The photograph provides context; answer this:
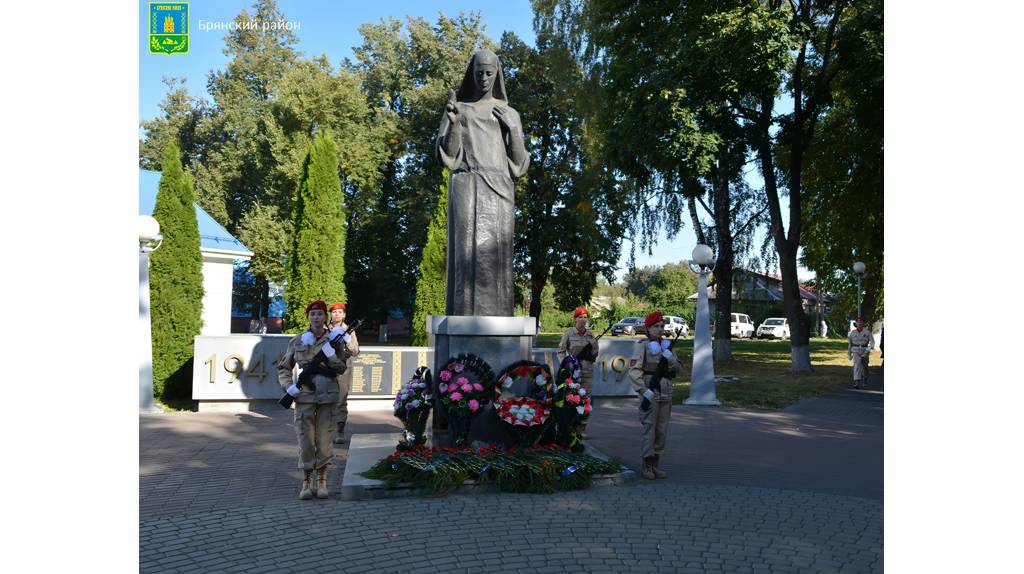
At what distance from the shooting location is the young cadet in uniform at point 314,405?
22.2 ft

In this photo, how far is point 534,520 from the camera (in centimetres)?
600

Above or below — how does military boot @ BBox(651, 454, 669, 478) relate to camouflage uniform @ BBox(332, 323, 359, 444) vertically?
below

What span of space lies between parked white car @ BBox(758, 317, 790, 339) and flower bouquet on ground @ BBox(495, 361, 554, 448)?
5054cm

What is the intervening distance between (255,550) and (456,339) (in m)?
3.25

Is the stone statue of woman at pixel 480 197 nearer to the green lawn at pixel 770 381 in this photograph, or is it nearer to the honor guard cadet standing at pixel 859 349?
the green lawn at pixel 770 381

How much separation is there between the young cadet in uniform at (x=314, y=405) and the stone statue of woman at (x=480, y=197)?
1.83 meters

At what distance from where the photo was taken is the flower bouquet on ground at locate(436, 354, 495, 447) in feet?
24.7

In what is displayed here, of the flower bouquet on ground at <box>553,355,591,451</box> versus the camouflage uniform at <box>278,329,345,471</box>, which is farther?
the flower bouquet on ground at <box>553,355,591,451</box>

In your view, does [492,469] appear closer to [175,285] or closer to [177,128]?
[175,285]

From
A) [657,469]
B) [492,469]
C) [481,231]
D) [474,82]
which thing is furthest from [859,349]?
[492,469]

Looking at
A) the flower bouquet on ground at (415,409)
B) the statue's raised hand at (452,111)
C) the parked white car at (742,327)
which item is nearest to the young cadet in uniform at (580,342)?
the flower bouquet on ground at (415,409)

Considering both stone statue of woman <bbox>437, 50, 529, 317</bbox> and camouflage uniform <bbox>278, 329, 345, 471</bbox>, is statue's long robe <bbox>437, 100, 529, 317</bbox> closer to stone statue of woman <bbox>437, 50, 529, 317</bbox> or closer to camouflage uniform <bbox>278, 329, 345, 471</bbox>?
stone statue of woman <bbox>437, 50, 529, 317</bbox>

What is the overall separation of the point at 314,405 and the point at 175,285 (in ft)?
32.3

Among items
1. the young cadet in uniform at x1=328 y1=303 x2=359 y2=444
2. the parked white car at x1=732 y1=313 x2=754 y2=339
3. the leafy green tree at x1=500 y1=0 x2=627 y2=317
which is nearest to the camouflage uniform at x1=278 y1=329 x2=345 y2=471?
the young cadet in uniform at x1=328 y1=303 x2=359 y2=444
